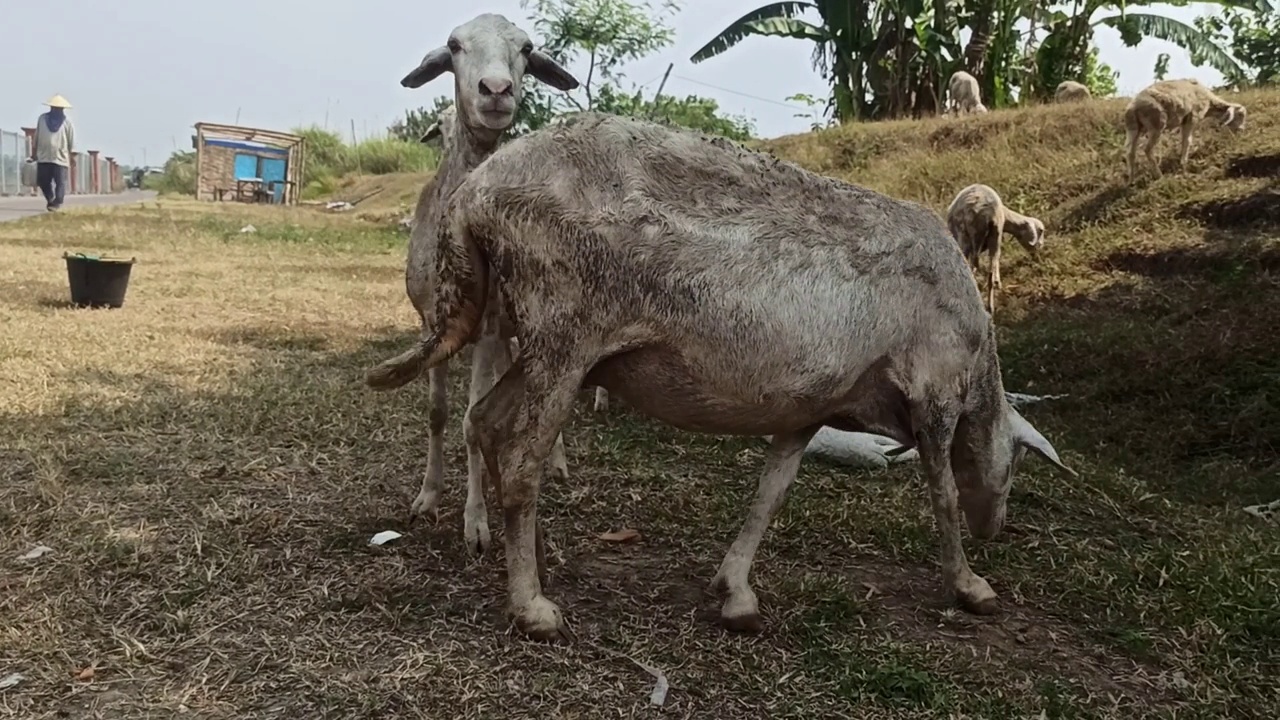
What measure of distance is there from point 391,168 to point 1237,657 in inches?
1216

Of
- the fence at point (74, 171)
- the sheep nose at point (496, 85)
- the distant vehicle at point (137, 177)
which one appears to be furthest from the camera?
the distant vehicle at point (137, 177)

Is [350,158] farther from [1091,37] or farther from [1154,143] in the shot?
[1154,143]

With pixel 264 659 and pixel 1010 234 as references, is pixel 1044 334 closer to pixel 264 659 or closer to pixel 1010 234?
pixel 1010 234

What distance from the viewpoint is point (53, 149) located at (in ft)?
56.1

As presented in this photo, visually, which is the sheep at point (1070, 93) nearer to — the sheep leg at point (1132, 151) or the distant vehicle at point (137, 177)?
the sheep leg at point (1132, 151)

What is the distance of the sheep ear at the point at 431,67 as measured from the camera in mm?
4348

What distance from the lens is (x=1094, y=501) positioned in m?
4.96

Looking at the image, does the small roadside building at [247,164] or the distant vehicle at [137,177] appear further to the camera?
the distant vehicle at [137,177]

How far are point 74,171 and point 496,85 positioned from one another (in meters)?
33.9

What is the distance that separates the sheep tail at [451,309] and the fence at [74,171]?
2076 cm

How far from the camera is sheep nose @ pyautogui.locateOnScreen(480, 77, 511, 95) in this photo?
3.70 m

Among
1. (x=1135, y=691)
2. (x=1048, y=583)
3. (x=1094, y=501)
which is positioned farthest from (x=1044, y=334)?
(x=1135, y=691)

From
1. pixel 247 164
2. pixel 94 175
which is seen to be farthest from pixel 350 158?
pixel 94 175

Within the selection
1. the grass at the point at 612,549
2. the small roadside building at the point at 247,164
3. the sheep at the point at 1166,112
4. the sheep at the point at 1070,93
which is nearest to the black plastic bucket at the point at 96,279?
the grass at the point at 612,549
